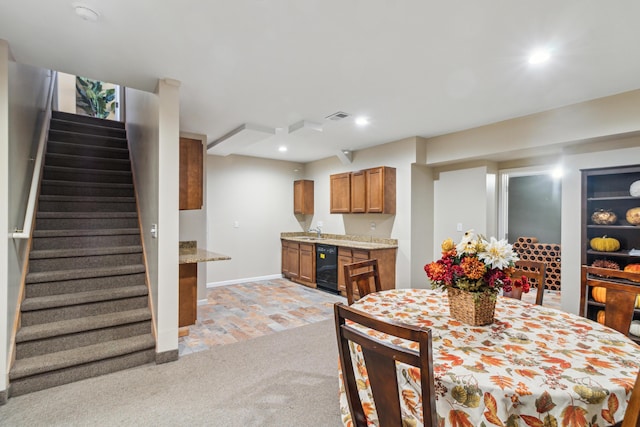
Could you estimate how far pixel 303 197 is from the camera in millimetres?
6672

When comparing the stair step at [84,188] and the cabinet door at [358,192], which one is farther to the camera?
the cabinet door at [358,192]

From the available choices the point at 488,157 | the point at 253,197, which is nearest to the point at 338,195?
the point at 253,197

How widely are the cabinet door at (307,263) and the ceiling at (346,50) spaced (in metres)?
2.91

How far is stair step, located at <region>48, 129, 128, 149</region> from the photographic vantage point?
4520 mm

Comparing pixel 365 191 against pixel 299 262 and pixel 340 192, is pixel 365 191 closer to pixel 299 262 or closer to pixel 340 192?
pixel 340 192

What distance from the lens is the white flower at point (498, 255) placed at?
5.42 ft

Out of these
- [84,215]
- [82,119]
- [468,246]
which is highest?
[82,119]

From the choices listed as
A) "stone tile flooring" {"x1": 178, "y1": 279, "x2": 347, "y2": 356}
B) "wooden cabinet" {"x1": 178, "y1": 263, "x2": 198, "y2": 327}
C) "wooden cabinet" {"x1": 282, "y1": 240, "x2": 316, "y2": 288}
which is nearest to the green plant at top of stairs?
"stone tile flooring" {"x1": 178, "y1": 279, "x2": 347, "y2": 356}

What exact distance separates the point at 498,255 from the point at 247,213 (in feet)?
16.9

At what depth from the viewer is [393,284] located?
16.3ft

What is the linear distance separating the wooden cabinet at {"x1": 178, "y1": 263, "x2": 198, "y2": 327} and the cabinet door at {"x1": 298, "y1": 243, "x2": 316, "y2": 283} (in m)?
2.57

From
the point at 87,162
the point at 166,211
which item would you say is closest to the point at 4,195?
the point at 166,211

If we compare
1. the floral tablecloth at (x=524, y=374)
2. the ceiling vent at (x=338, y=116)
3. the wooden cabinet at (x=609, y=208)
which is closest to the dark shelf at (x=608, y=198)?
the wooden cabinet at (x=609, y=208)

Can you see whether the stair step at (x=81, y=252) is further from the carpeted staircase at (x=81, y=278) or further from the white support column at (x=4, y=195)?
the white support column at (x=4, y=195)
